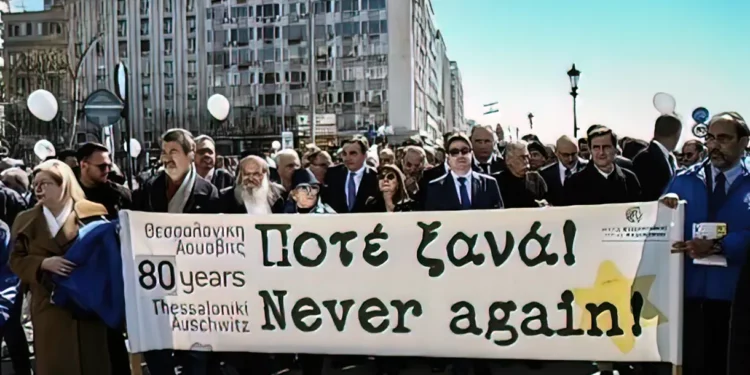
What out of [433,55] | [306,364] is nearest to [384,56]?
[433,55]

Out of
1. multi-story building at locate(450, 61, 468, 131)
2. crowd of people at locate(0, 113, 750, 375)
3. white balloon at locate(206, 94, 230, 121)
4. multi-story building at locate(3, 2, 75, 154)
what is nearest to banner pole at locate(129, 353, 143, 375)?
crowd of people at locate(0, 113, 750, 375)

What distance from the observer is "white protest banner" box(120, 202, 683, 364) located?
3951 mm

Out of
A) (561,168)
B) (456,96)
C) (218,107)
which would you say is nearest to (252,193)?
(561,168)

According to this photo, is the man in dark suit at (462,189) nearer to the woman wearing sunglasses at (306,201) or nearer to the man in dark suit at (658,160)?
the woman wearing sunglasses at (306,201)

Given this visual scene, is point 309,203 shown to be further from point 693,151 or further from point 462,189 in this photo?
point 693,151

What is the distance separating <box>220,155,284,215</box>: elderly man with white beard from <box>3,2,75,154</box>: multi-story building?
57.1 m

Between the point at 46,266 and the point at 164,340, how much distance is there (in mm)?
822

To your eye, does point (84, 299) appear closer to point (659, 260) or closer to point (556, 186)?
point (659, 260)

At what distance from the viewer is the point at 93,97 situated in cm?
959

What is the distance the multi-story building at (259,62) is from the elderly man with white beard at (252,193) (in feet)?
204

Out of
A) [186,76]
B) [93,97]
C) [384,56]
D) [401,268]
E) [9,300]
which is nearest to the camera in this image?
[401,268]

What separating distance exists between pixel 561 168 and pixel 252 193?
3265 mm

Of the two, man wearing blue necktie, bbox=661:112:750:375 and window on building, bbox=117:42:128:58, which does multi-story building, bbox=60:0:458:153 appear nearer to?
window on building, bbox=117:42:128:58

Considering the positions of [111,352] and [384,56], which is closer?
[111,352]
